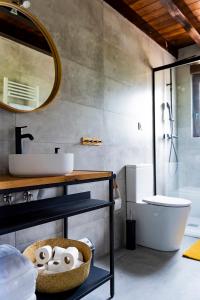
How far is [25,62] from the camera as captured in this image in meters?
1.51

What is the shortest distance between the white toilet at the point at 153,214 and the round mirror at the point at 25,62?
1235 millimetres

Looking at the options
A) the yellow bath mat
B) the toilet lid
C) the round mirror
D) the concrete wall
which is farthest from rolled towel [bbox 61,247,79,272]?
the yellow bath mat

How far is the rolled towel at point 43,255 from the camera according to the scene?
4.54 feet

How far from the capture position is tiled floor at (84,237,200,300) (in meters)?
1.54

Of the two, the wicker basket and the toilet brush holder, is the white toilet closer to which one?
the toilet brush holder

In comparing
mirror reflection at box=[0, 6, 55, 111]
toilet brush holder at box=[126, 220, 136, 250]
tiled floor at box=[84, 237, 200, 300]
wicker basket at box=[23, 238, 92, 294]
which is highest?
mirror reflection at box=[0, 6, 55, 111]

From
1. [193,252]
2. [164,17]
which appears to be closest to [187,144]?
[193,252]

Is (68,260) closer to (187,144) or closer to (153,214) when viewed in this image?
(153,214)

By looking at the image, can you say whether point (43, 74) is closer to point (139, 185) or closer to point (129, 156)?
point (129, 156)

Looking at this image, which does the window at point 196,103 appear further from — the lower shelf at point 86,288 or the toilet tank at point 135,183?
the lower shelf at point 86,288

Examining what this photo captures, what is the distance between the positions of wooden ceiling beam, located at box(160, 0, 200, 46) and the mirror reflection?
1284 millimetres

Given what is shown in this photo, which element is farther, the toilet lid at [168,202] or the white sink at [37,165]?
the toilet lid at [168,202]

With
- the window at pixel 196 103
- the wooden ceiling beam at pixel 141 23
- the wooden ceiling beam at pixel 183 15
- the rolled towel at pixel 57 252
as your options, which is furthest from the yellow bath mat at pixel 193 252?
the wooden ceiling beam at pixel 141 23

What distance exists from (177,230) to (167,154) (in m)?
1.25
